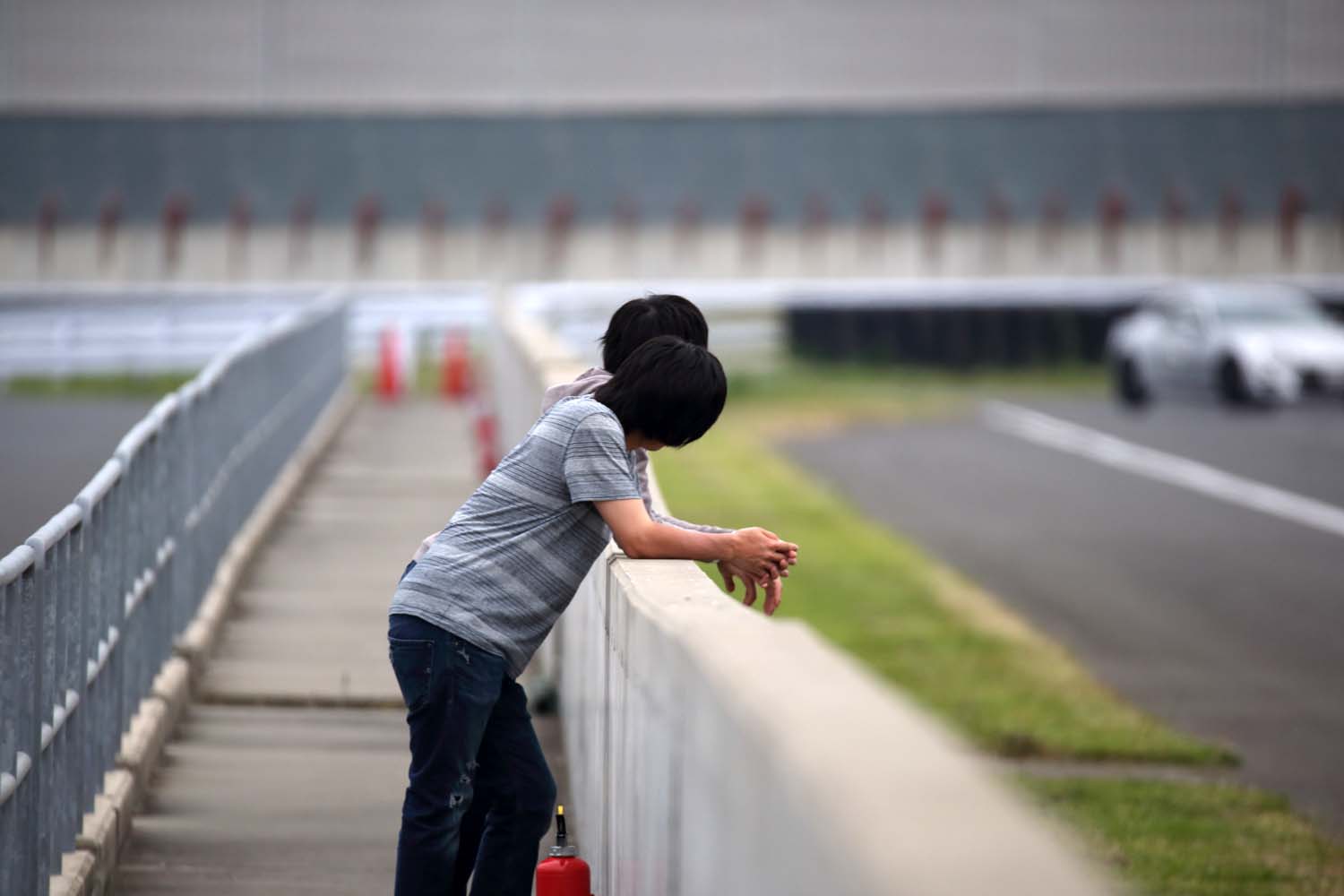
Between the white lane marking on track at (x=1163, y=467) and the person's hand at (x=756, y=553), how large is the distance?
16.1 meters

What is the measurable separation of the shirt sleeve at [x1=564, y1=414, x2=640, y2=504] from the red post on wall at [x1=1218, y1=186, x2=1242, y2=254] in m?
39.6

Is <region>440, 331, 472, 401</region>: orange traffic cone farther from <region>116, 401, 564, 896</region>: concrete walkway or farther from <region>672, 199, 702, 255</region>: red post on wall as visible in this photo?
<region>672, 199, 702, 255</region>: red post on wall

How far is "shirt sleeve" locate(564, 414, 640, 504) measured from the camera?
15.7ft

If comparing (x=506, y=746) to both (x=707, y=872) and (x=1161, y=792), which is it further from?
(x=1161, y=792)

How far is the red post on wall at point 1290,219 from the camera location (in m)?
42.8

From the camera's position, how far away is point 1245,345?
95.2 feet

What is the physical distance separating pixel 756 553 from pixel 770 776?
238 cm

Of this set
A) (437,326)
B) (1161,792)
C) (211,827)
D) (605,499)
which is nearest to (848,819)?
(605,499)

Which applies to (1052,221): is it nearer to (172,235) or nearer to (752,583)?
(172,235)

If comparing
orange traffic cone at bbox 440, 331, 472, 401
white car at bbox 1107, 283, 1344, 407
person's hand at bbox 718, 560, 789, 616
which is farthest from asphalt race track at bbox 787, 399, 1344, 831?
person's hand at bbox 718, 560, 789, 616

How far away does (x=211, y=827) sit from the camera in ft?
24.5

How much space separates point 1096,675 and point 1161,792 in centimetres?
346

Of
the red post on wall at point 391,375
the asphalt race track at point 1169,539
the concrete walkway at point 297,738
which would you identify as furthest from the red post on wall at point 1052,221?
the concrete walkway at point 297,738

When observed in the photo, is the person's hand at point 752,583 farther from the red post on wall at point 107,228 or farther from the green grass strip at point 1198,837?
the red post on wall at point 107,228
